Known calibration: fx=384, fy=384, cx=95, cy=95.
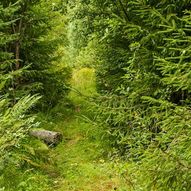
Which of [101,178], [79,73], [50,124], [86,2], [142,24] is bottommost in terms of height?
[79,73]

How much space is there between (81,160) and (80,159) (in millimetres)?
78

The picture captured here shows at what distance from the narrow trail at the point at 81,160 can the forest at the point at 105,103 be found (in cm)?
3

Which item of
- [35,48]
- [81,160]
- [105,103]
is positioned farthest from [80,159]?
[35,48]

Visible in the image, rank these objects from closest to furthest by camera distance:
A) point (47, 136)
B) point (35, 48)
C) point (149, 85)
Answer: point (149, 85) → point (47, 136) → point (35, 48)

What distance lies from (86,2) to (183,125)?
340 inches

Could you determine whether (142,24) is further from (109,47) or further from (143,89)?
(109,47)

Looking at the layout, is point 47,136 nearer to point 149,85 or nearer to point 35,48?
point 35,48

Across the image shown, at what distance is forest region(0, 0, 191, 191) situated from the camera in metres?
5.33

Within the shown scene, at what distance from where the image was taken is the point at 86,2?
12734 millimetres

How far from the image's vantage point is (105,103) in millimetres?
8930

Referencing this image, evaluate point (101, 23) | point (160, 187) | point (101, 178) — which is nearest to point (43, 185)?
point (101, 178)

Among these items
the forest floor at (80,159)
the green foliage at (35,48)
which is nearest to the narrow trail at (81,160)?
the forest floor at (80,159)

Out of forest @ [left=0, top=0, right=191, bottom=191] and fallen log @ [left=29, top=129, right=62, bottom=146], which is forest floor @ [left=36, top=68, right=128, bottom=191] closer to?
forest @ [left=0, top=0, right=191, bottom=191]

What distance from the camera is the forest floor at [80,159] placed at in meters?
8.56
